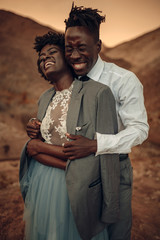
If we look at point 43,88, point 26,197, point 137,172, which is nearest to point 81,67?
point 26,197

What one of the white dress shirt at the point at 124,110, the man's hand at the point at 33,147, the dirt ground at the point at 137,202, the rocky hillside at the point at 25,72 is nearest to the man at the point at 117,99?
the white dress shirt at the point at 124,110

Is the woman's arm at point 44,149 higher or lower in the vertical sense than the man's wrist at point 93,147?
lower

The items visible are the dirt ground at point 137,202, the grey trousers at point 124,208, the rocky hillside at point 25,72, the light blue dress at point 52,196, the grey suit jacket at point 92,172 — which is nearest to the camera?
the grey suit jacket at point 92,172

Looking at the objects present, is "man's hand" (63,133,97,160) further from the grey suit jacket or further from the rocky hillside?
the rocky hillside

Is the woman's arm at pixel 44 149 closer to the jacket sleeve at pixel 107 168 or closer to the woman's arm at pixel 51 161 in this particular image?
the woman's arm at pixel 51 161

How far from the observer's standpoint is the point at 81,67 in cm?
100

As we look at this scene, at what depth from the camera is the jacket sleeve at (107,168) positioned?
851 mm

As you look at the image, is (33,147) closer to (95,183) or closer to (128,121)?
(95,183)

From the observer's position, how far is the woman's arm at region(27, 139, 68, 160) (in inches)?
36.4

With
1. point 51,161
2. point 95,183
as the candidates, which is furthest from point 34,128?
point 95,183

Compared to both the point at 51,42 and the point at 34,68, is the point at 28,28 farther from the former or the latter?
the point at 51,42

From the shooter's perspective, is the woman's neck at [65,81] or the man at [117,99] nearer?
the man at [117,99]

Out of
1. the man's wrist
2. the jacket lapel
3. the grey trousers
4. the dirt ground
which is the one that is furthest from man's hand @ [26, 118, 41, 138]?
the dirt ground

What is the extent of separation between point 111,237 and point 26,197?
21.4 inches
